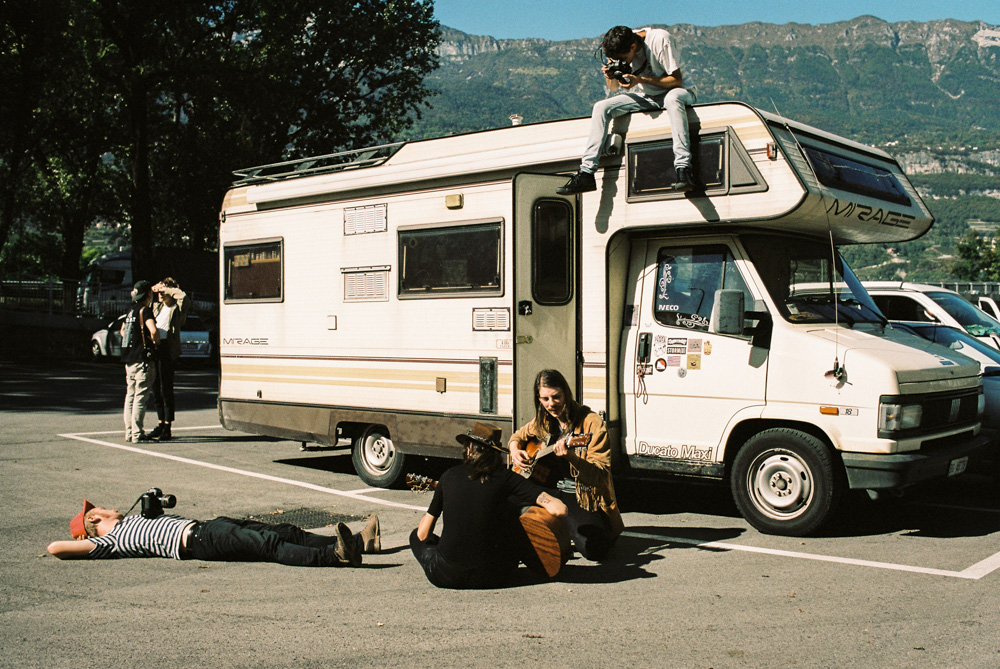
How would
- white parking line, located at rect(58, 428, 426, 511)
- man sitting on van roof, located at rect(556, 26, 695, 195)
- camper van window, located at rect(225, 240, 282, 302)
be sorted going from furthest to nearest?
1. camper van window, located at rect(225, 240, 282, 302)
2. white parking line, located at rect(58, 428, 426, 511)
3. man sitting on van roof, located at rect(556, 26, 695, 195)

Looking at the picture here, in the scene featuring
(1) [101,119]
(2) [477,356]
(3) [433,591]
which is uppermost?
(1) [101,119]

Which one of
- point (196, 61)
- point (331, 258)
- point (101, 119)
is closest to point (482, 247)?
point (331, 258)

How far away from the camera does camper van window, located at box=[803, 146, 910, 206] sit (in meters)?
7.56

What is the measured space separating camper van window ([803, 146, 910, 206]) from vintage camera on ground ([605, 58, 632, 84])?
61.2 inches

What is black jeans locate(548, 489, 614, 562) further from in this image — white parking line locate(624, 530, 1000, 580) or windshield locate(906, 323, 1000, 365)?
windshield locate(906, 323, 1000, 365)

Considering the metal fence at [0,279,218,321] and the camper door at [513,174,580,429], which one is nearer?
the camper door at [513,174,580,429]

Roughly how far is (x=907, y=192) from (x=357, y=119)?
30890 millimetres

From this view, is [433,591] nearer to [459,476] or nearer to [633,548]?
[459,476]

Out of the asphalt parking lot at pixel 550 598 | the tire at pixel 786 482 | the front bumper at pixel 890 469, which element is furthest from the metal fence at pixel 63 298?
the front bumper at pixel 890 469

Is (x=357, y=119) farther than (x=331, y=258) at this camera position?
Yes

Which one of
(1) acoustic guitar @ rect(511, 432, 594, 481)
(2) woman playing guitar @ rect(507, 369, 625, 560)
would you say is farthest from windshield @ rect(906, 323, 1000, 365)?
(1) acoustic guitar @ rect(511, 432, 594, 481)

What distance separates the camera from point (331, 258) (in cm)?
984

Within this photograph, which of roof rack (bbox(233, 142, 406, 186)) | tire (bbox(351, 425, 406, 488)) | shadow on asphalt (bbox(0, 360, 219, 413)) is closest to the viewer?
tire (bbox(351, 425, 406, 488))

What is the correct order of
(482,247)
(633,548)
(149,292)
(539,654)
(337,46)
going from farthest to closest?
1. (337,46)
2. (149,292)
3. (482,247)
4. (633,548)
5. (539,654)
